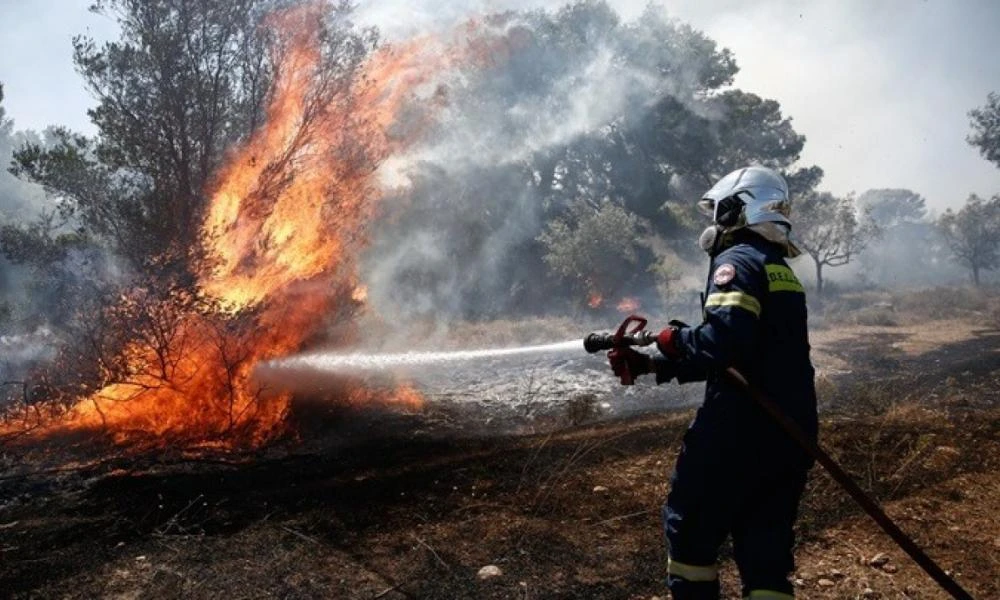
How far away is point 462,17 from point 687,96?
2035 cm

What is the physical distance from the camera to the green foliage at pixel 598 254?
25703 mm

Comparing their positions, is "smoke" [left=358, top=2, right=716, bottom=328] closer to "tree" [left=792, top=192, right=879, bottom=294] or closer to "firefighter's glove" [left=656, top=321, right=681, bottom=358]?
"tree" [left=792, top=192, right=879, bottom=294]

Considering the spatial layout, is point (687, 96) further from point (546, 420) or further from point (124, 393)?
point (124, 393)

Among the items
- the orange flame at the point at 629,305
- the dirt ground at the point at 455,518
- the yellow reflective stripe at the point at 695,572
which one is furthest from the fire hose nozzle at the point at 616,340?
the orange flame at the point at 629,305

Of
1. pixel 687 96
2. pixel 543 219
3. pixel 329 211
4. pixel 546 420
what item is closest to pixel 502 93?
pixel 543 219

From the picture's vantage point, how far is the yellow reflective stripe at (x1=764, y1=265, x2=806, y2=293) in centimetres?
299

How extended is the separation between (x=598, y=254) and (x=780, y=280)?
22.9 m

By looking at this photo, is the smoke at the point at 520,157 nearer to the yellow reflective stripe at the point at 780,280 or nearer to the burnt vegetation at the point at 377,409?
the burnt vegetation at the point at 377,409

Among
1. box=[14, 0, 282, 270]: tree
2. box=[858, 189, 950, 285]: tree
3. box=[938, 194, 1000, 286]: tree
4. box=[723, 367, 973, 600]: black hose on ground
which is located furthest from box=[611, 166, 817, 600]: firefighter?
box=[858, 189, 950, 285]: tree

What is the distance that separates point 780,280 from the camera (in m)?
3.00

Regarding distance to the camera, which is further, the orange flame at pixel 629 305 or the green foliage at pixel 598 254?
the green foliage at pixel 598 254

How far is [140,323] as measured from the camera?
8.80 meters

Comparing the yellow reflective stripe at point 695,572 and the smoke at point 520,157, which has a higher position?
the smoke at point 520,157

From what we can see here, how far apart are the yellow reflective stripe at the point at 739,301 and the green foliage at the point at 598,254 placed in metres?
22.9
